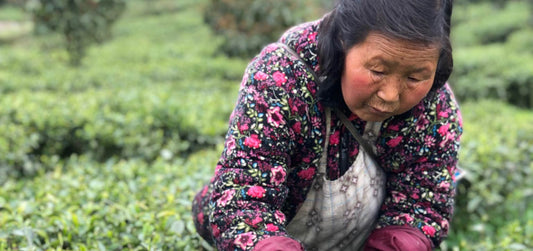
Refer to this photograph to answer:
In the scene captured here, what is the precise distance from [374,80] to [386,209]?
62 cm

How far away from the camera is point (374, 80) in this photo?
126 cm

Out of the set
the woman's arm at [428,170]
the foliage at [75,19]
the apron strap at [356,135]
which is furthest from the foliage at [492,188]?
the foliage at [75,19]

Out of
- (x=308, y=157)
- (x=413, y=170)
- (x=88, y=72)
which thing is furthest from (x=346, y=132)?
(x=88, y=72)

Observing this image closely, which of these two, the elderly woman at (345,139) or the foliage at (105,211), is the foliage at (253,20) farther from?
the elderly woman at (345,139)

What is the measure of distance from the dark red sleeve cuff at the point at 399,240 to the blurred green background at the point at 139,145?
770 mm

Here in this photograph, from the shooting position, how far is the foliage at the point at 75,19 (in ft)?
23.4

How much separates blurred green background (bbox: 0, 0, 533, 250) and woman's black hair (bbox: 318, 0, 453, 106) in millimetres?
976

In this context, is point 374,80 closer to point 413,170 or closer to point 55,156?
point 413,170

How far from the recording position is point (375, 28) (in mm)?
1197

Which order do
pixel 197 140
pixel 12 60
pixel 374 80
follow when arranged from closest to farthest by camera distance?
1. pixel 374 80
2. pixel 197 140
3. pixel 12 60

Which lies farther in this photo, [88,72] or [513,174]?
[88,72]

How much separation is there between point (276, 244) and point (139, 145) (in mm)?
2492

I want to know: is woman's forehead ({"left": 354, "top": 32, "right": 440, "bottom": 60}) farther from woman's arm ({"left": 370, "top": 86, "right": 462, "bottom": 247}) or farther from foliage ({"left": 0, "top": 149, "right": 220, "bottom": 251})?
foliage ({"left": 0, "top": 149, "right": 220, "bottom": 251})

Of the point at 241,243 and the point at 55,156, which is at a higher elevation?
the point at 241,243
